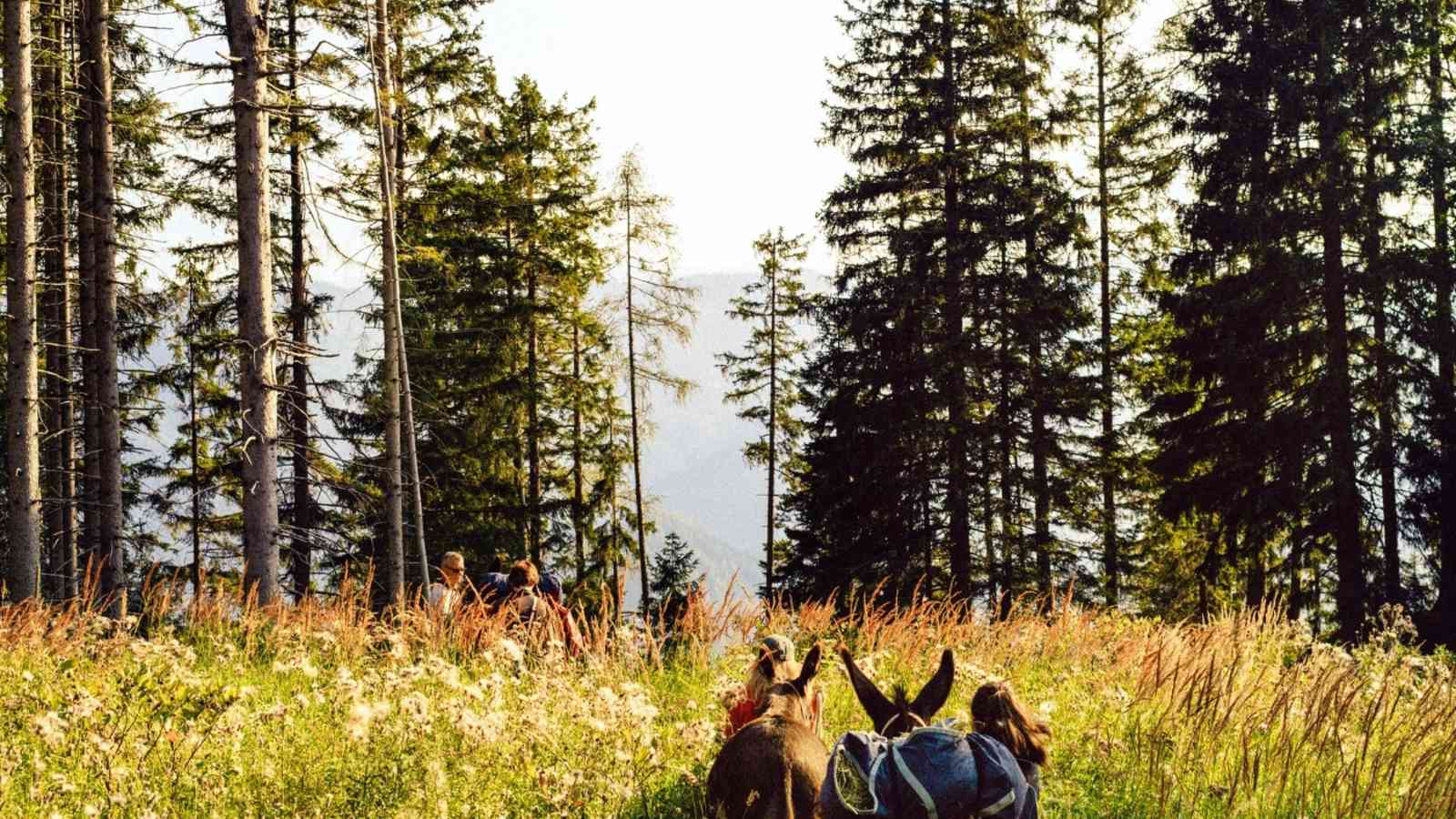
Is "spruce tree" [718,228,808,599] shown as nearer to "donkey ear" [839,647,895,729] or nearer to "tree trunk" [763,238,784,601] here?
"tree trunk" [763,238,784,601]

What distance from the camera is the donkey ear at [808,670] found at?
5.13 m

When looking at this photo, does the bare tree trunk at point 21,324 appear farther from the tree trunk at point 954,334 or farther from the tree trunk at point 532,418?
the tree trunk at point 954,334

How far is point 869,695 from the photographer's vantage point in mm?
4219

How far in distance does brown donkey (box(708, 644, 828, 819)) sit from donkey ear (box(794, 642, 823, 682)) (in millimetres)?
89

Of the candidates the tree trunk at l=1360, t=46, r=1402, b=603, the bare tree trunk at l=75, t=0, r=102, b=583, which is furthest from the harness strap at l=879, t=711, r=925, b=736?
the tree trunk at l=1360, t=46, r=1402, b=603

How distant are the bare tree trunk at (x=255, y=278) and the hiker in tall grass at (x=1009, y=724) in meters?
7.98

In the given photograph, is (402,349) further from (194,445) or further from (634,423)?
(194,445)

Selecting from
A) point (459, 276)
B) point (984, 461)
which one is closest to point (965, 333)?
point (984, 461)

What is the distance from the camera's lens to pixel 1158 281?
85.3 feet

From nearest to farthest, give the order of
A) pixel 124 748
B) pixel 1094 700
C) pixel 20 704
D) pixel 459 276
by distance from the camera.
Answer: pixel 124 748 < pixel 20 704 < pixel 1094 700 < pixel 459 276

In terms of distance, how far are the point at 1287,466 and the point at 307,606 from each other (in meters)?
16.8

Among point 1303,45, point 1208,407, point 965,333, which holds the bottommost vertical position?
point 1208,407

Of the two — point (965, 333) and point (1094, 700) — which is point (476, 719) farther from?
point (965, 333)

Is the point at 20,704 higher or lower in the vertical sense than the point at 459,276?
lower
